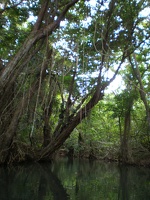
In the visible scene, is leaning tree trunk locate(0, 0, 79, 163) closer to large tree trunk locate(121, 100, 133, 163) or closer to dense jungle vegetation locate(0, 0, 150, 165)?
dense jungle vegetation locate(0, 0, 150, 165)

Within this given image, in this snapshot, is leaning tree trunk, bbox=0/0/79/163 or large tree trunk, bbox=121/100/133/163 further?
large tree trunk, bbox=121/100/133/163

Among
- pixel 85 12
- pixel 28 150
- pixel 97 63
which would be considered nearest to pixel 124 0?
pixel 85 12

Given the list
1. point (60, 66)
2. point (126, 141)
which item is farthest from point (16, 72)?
point (126, 141)

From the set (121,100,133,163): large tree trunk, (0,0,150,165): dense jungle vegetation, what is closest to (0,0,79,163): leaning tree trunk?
(0,0,150,165): dense jungle vegetation

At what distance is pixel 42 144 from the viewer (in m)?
11.0

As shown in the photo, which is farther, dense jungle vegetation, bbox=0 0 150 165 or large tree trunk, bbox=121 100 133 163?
large tree trunk, bbox=121 100 133 163

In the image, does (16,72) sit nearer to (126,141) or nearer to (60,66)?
(60,66)

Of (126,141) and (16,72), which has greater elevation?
(16,72)

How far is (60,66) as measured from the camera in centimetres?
547

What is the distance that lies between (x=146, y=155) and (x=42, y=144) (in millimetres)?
5171

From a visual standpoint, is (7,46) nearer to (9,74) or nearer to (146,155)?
(9,74)

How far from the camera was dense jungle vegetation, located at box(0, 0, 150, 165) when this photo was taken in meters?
5.88

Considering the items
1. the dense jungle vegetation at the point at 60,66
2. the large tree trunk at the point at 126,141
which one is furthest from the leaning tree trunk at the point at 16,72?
the large tree trunk at the point at 126,141

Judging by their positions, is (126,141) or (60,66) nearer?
(60,66)
